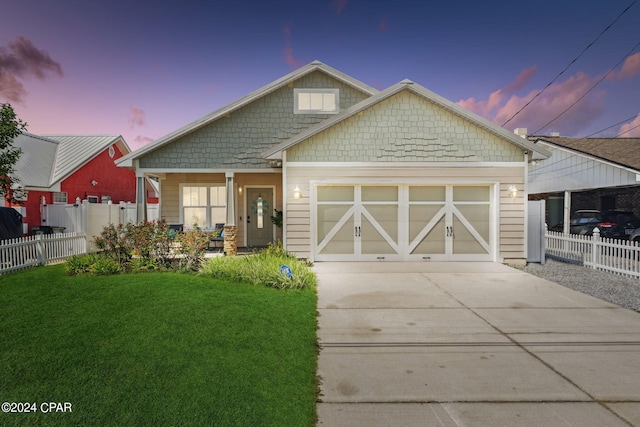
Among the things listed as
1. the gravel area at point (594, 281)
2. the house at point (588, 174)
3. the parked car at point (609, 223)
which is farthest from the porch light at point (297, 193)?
the parked car at point (609, 223)

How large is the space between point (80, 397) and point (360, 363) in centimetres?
282

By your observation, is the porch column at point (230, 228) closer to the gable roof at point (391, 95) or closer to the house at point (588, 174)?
the gable roof at point (391, 95)

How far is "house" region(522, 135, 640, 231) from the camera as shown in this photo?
579 inches

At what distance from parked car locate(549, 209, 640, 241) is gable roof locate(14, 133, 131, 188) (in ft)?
87.0

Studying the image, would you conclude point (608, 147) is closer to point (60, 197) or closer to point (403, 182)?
point (403, 182)

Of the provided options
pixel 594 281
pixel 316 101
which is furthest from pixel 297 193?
pixel 594 281

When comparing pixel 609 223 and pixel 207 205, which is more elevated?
pixel 207 205

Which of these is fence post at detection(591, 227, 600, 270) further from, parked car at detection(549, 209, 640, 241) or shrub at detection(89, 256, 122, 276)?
shrub at detection(89, 256, 122, 276)

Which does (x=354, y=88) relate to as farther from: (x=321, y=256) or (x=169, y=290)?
(x=169, y=290)

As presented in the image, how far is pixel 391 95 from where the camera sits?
9.91 meters

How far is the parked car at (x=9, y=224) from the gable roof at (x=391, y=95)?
9254 millimetres

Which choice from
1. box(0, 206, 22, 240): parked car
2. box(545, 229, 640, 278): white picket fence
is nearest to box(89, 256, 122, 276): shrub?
box(0, 206, 22, 240): parked car

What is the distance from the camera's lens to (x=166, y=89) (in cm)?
1681

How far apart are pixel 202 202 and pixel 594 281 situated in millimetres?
12925
